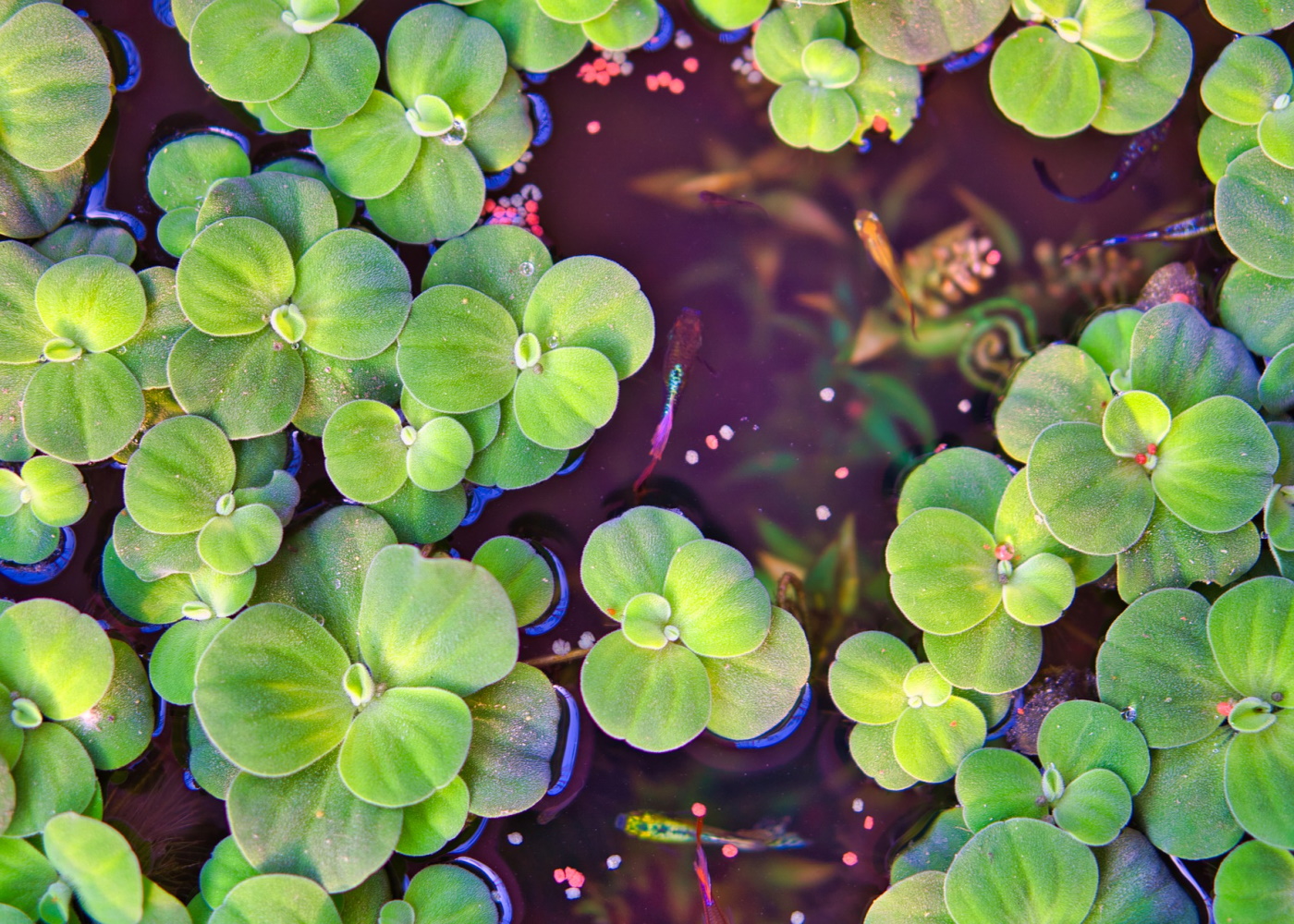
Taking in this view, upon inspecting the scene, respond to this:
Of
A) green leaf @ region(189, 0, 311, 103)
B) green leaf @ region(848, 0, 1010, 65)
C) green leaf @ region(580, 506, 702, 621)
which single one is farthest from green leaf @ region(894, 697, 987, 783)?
green leaf @ region(189, 0, 311, 103)

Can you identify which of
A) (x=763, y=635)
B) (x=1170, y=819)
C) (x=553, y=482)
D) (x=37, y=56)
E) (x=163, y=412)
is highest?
(x=37, y=56)

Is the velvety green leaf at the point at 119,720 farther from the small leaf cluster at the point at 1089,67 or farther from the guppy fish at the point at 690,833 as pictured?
the small leaf cluster at the point at 1089,67

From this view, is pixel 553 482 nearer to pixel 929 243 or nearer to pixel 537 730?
pixel 537 730

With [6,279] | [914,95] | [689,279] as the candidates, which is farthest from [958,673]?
[6,279]

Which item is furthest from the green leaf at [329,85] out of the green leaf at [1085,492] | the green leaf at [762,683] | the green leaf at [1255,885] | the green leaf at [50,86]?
the green leaf at [1255,885]

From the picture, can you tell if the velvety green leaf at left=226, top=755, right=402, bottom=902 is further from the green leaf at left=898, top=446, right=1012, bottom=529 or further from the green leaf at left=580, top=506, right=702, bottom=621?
the green leaf at left=898, top=446, right=1012, bottom=529
